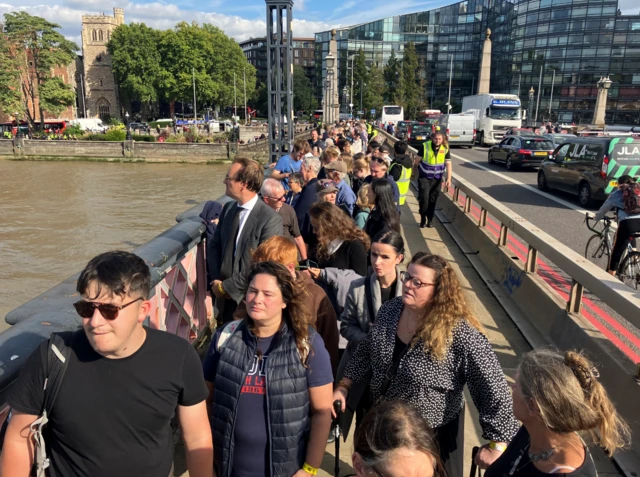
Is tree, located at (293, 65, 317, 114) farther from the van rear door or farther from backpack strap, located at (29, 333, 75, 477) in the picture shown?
backpack strap, located at (29, 333, 75, 477)

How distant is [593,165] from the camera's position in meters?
12.5

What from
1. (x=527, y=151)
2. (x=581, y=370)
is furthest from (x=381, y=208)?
(x=527, y=151)

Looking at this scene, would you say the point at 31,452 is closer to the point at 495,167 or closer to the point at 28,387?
the point at 28,387

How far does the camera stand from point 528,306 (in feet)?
17.6

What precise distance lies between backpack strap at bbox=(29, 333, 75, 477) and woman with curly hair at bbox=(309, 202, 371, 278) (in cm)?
220

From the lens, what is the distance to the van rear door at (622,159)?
38.9 feet

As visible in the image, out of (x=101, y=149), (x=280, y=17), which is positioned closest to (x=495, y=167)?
(x=280, y=17)

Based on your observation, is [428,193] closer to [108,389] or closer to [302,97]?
[108,389]

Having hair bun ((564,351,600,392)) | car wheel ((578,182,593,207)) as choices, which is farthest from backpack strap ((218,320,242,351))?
car wheel ((578,182,593,207))

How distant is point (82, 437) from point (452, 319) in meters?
1.61

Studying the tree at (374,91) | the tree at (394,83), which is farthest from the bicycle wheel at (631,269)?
the tree at (394,83)

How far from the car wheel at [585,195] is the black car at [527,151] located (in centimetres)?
659

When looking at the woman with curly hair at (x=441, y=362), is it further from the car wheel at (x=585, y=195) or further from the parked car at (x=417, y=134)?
the parked car at (x=417, y=134)

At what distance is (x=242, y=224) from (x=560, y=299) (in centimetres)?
326
